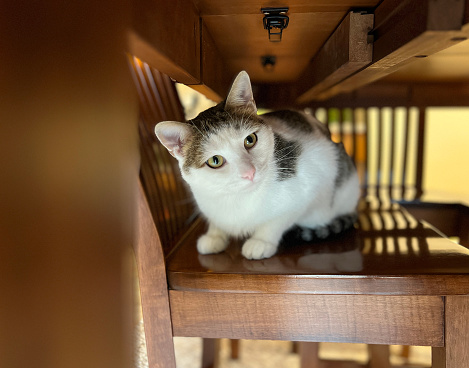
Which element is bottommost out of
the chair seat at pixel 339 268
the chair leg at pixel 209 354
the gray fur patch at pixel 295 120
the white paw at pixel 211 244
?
the chair leg at pixel 209 354

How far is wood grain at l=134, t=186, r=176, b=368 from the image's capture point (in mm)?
685

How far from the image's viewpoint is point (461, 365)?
2.14 ft

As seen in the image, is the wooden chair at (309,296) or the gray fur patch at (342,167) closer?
the wooden chair at (309,296)

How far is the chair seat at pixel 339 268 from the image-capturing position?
25.7 inches

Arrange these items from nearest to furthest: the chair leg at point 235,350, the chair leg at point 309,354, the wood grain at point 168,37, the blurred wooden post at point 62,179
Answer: the blurred wooden post at point 62,179 → the wood grain at point 168,37 → the chair leg at point 309,354 → the chair leg at point 235,350

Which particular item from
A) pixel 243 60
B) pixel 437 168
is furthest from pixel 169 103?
pixel 437 168

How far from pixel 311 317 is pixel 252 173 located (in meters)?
0.29

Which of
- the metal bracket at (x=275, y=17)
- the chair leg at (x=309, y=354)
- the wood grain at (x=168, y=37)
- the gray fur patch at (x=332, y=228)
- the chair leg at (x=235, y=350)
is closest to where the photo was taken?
the wood grain at (x=168, y=37)

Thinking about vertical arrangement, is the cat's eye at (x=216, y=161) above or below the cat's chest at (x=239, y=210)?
above

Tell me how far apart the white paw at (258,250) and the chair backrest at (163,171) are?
0.56ft

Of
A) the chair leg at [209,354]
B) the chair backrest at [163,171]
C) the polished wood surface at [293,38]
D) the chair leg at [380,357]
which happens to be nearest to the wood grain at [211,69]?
the polished wood surface at [293,38]

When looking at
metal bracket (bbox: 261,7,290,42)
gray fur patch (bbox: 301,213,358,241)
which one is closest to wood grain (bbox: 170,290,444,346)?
gray fur patch (bbox: 301,213,358,241)

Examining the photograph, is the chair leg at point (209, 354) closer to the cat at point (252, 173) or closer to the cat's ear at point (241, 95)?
the cat at point (252, 173)

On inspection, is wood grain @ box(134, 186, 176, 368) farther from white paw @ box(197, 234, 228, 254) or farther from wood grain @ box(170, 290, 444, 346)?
white paw @ box(197, 234, 228, 254)
